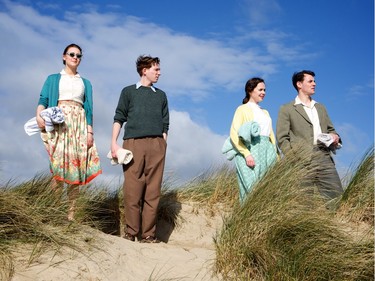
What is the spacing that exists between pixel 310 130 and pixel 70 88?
3.04 m

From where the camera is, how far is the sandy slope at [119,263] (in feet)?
13.8

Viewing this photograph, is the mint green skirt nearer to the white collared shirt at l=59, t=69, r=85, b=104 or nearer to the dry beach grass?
the dry beach grass

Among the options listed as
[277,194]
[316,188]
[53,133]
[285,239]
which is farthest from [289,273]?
[53,133]

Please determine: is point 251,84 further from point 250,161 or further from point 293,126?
point 250,161

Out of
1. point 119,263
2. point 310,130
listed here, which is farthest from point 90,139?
point 310,130

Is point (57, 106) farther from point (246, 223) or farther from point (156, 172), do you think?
point (246, 223)

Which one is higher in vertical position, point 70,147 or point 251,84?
point 251,84

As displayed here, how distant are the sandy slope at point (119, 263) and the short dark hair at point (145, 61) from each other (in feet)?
6.68

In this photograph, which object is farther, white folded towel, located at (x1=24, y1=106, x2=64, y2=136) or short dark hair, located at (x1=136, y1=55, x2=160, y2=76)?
short dark hair, located at (x1=136, y1=55, x2=160, y2=76)

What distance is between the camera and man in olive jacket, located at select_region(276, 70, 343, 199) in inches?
242

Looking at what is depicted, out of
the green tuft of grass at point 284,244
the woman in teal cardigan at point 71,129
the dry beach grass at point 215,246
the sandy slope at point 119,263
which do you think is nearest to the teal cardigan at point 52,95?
the woman in teal cardigan at point 71,129

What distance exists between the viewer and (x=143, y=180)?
225 inches

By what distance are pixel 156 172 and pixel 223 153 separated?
86 centimetres

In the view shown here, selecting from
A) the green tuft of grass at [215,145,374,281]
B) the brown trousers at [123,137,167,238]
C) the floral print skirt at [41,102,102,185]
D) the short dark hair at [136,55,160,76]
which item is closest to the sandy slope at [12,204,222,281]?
the green tuft of grass at [215,145,374,281]
